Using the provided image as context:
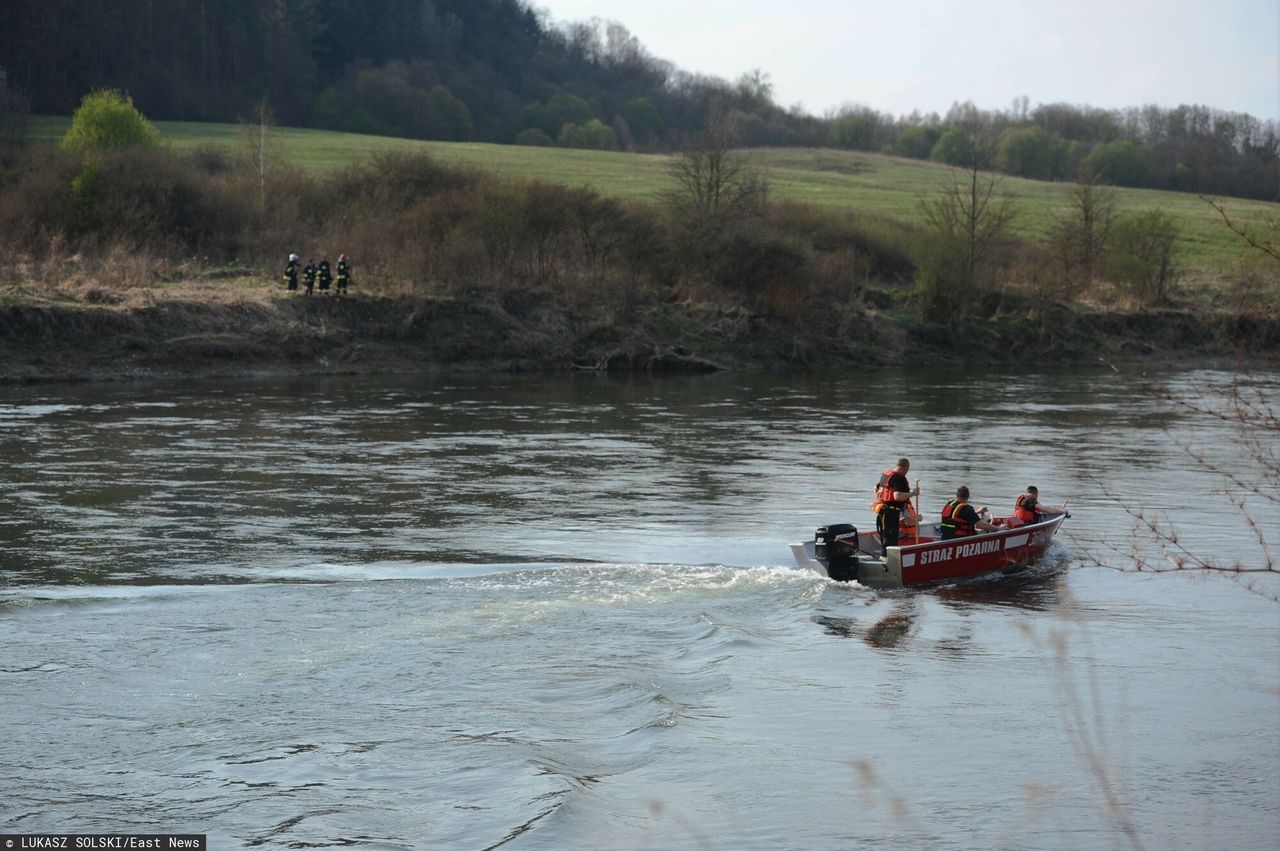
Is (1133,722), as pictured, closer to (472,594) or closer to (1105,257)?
(472,594)

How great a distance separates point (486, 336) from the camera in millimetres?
51219

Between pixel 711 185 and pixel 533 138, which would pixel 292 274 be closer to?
pixel 711 185

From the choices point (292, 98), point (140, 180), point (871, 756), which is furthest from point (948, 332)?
point (292, 98)

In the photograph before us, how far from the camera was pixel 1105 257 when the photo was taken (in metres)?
66.9

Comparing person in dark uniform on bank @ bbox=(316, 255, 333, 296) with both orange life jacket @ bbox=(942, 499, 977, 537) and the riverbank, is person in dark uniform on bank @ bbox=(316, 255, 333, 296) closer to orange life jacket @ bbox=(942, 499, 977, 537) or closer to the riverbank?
the riverbank

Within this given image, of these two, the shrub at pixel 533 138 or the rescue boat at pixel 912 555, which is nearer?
the rescue boat at pixel 912 555

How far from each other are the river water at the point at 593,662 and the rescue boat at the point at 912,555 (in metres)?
0.30

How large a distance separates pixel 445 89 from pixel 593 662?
111 metres

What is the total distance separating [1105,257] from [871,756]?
58.6 metres

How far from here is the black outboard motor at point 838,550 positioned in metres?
19.1

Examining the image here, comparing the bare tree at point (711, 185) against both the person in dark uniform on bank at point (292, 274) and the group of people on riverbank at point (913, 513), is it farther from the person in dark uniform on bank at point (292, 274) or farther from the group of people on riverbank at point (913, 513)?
the group of people on riverbank at point (913, 513)

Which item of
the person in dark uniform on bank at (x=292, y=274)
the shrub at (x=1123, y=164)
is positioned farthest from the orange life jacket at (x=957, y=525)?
the shrub at (x=1123, y=164)

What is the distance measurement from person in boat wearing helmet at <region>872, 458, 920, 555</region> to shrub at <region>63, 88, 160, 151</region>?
54.2m

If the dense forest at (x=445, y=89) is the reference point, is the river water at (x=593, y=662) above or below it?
below
